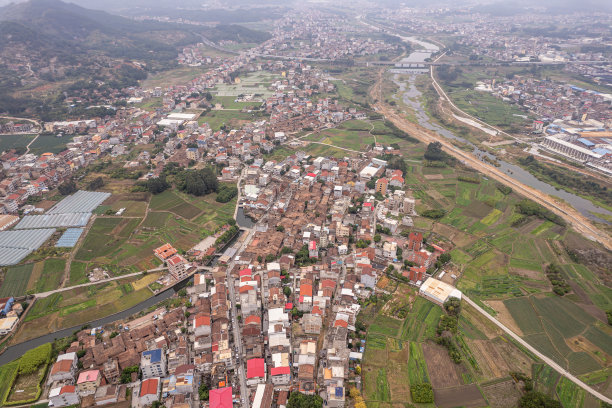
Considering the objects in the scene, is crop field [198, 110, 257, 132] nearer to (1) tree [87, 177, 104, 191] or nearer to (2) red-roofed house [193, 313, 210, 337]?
(1) tree [87, 177, 104, 191]

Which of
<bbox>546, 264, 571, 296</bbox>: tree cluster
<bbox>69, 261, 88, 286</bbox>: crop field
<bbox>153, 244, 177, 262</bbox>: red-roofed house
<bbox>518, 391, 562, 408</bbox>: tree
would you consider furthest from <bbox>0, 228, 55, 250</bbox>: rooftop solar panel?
<bbox>546, 264, 571, 296</bbox>: tree cluster

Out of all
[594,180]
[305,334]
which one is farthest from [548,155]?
[305,334]

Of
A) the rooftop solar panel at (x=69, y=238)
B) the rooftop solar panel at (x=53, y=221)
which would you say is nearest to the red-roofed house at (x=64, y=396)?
the rooftop solar panel at (x=69, y=238)

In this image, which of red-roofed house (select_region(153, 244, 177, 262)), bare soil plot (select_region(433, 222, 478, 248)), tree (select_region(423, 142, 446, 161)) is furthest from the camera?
tree (select_region(423, 142, 446, 161))

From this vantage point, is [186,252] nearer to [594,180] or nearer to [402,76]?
[594,180]

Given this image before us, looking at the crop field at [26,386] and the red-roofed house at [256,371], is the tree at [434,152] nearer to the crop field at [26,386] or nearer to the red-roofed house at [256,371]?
the red-roofed house at [256,371]

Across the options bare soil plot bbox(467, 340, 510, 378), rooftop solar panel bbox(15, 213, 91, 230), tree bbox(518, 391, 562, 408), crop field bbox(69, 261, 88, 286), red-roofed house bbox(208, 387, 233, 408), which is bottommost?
rooftop solar panel bbox(15, 213, 91, 230)
